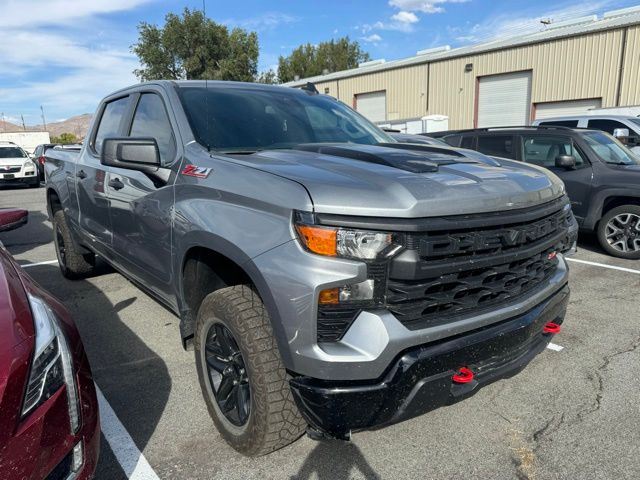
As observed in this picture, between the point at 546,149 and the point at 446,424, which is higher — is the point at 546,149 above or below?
above

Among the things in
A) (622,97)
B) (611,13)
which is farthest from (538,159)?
(611,13)

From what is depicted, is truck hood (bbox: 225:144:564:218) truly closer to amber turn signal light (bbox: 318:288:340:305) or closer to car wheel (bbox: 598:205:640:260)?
amber turn signal light (bbox: 318:288:340:305)

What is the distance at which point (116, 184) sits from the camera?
3.43 meters

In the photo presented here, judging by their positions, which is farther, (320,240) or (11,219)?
(11,219)

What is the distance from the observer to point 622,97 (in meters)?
19.3

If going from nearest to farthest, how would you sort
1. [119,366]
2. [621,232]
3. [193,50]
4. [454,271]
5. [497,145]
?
1. [454,271]
2. [119,366]
3. [621,232]
4. [497,145]
5. [193,50]

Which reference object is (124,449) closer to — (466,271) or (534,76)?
(466,271)

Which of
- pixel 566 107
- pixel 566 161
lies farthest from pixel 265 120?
pixel 566 107

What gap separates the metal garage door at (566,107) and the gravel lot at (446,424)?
63.5ft

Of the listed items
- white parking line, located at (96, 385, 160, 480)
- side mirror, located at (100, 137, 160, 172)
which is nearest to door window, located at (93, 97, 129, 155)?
side mirror, located at (100, 137, 160, 172)

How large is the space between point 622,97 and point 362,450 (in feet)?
70.9

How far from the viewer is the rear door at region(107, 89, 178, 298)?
9.21ft

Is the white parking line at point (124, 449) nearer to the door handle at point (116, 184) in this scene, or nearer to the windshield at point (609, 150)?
the door handle at point (116, 184)

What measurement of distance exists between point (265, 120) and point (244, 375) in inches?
65.2
